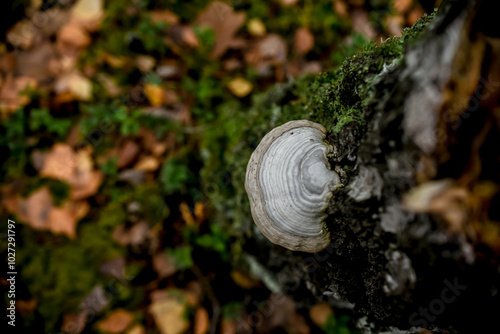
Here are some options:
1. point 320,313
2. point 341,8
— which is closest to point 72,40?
point 341,8

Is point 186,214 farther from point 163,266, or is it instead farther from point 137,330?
→ point 137,330

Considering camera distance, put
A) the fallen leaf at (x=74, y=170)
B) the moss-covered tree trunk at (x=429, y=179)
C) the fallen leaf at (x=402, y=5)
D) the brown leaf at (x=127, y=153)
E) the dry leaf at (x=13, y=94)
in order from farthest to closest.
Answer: the fallen leaf at (x=402, y=5), the dry leaf at (x=13, y=94), the brown leaf at (x=127, y=153), the fallen leaf at (x=74, y=170), the moss-covered tree trunk at (x=429, y=179)

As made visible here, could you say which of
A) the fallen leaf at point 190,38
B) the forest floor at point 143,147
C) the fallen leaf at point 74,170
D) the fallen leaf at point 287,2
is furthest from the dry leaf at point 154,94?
the fallen leaf at point 287,2

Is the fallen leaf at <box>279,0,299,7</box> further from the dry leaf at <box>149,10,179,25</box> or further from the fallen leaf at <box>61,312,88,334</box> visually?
the fallen leaf at <box>61,312,88,334</box>

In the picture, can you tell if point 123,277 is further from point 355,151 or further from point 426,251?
point 426,251

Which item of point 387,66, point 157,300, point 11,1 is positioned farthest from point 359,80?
point 11,1

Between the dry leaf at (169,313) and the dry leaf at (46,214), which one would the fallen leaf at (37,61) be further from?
the dry leaf at (169,313)
